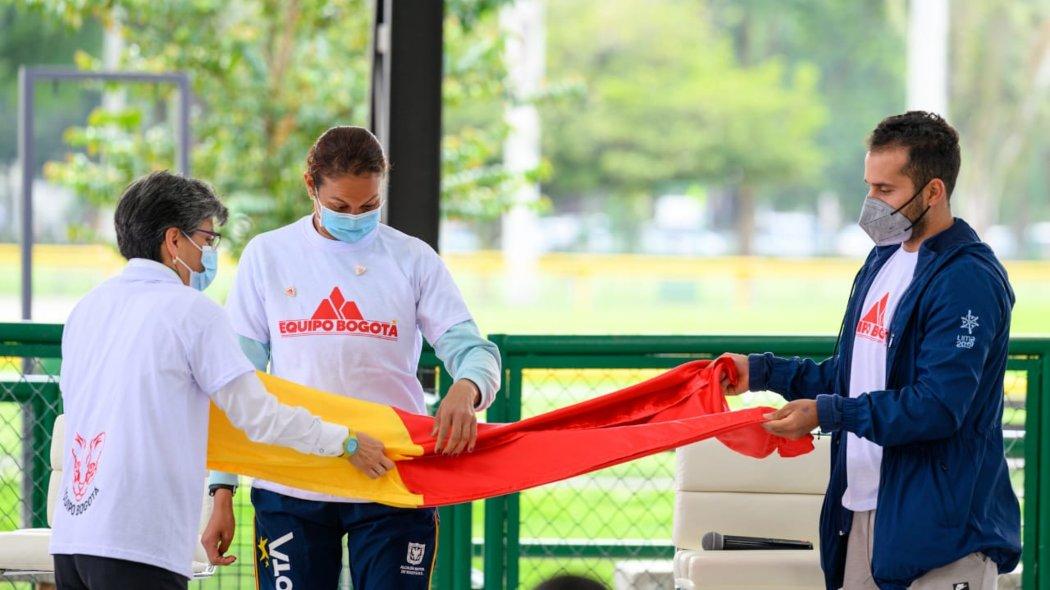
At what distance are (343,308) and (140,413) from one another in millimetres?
614

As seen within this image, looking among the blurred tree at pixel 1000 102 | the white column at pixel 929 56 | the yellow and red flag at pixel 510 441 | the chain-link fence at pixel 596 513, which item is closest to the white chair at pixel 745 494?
the chain-link fence at pixel 596 513

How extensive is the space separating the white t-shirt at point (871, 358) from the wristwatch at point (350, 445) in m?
1.29

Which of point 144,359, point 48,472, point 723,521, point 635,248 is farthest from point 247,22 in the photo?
point 635,248

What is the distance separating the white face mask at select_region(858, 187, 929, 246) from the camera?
3.37 metres

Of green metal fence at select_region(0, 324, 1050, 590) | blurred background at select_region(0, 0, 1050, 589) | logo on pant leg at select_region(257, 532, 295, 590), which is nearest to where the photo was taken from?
logo on pant leg at select_region(257, 532, 295, 590)

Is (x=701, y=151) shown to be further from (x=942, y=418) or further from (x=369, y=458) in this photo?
(x=942, y=418)

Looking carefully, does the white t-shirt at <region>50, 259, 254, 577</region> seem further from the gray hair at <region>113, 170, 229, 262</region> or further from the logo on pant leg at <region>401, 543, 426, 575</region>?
the logo on pant leg at <region>401, 543, 426, 575</region>

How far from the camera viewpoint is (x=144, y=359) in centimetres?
304

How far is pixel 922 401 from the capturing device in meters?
3.15

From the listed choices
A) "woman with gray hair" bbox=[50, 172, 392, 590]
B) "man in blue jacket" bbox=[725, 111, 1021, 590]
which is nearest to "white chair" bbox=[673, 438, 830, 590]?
"man in blue jacket" bbox=[725, 111, 1021, 590]

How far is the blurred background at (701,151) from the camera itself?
2823 centimetres

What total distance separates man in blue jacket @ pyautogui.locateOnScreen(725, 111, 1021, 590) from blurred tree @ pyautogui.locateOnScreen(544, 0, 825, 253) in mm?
30214

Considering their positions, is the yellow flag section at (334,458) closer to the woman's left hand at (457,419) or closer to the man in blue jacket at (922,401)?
the woman's left hand at (457,419)

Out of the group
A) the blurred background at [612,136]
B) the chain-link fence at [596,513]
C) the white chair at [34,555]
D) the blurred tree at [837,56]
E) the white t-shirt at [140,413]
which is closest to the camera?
the white t-shirt at [140,413]
